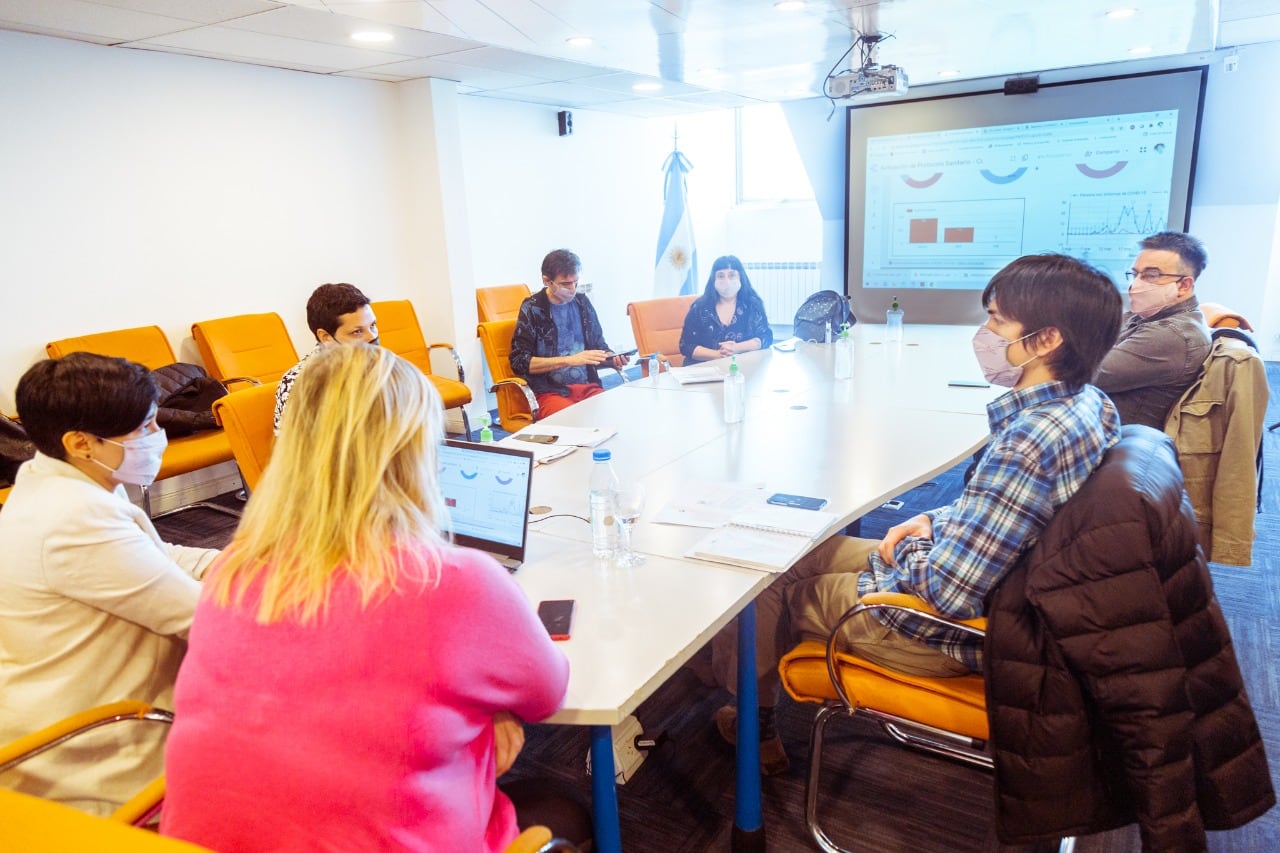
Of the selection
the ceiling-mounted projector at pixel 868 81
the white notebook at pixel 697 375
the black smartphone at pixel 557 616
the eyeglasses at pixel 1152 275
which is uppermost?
the ceiling-mounted projector at pixel 868 81

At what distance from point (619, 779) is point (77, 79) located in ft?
14.1

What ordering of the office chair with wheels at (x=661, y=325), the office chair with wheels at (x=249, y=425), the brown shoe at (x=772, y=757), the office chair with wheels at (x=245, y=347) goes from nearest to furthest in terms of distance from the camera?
the brown shoe at (x=772, y=757) < the office chair with wheels at (x=249, y=425) < the office chair with wheels at (x=245, y=347) < the office chair with wheels at (x=661, y=325)

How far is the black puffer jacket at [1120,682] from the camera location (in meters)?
1.38

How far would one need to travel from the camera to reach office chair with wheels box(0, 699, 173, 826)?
1.31m

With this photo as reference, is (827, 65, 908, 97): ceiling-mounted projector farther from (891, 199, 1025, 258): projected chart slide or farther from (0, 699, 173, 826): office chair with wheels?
(0, 699, 173, 826): office chair with wheels

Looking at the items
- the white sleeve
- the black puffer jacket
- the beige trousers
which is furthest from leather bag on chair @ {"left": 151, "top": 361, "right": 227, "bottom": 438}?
the black puffer jacket

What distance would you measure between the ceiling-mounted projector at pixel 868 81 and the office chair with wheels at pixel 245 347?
138 inches

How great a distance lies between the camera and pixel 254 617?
101 cm

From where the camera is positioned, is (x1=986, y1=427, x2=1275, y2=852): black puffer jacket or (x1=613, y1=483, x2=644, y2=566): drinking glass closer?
Result: (x1=986, y1=427, x2=1275, y2=852): black puffer jacket


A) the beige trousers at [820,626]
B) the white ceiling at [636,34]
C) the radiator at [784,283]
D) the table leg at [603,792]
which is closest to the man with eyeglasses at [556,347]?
the white ceiling at [636,34]

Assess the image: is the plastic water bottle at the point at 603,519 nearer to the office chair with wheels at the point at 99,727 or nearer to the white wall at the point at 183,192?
the office chair with wheels at the point at 99,727

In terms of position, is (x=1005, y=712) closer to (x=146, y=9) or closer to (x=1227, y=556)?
(x=1227, y=556)

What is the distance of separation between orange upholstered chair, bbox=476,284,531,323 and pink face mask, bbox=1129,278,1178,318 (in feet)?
13.3

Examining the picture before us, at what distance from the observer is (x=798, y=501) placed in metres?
2.11
